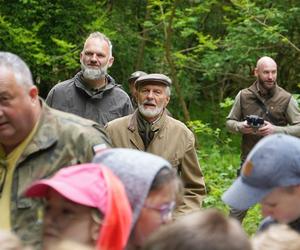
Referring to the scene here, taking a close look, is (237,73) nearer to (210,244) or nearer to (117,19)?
(117,19)

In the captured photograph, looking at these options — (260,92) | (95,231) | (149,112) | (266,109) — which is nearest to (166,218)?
(95,231)

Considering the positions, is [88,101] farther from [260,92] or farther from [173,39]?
[173,39]

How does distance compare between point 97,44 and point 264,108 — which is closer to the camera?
point 97,44

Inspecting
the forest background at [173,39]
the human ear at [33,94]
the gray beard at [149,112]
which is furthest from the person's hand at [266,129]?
the human ear at [33,94]

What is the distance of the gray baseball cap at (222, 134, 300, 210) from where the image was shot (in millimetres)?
→ 3172

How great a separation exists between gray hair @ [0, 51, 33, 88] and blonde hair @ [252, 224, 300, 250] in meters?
1.58

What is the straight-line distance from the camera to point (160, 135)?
629cm

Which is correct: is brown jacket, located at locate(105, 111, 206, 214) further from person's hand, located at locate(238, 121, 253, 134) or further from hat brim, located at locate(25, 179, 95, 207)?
hat brim, located at locate(25, 179, 95, 207)

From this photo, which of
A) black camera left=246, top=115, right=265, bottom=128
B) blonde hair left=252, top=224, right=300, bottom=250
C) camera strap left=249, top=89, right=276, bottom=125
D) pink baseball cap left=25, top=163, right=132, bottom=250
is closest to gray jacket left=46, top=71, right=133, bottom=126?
black camera left=246, top=115, right=265, bottom=128

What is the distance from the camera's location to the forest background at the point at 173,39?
14.3m

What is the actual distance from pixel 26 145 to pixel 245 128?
5.32m

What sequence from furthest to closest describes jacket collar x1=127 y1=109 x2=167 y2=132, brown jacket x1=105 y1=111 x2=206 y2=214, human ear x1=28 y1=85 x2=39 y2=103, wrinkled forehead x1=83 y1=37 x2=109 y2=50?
wrinkled forehead x1=83 y1=37 x2=109 y2=50 → jacket collar x1=127 y1=109 x2=167 y2=132 → brown jacket x1=105 y1=111 x2=206 y2=214 → human ear x1=28 y1=85 x2=39 y2=103

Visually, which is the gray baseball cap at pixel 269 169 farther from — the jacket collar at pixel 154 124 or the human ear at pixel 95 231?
the jacket collar at pixel 154 124

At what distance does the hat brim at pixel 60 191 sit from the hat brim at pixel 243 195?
0.79 meters
